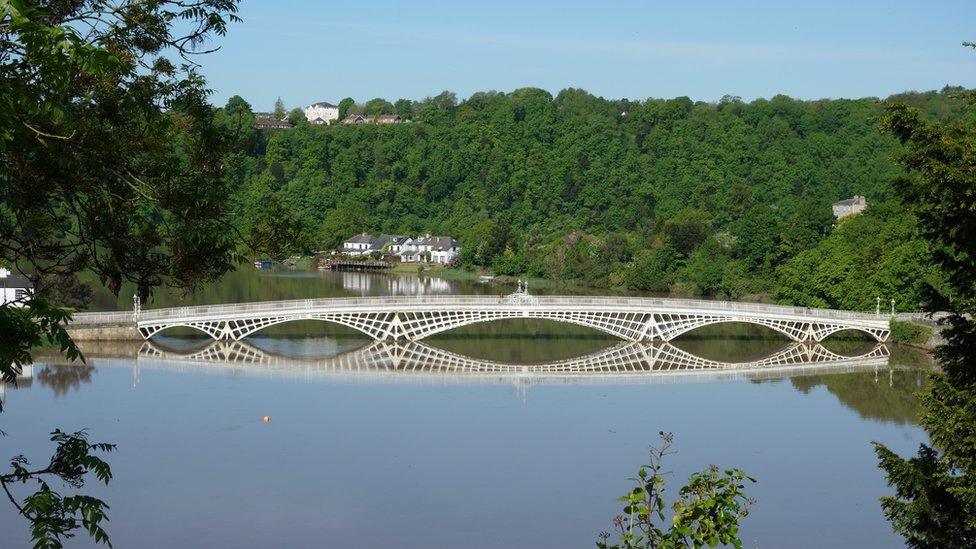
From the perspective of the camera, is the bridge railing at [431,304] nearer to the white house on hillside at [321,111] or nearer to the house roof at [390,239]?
the house roof at [390,239]

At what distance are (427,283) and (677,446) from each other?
45.0 m

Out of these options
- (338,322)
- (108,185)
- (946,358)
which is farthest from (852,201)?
(108,185)

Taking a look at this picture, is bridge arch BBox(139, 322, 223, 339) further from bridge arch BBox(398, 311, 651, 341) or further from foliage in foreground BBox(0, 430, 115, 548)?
foliage in foreground BBox(0, 430, 115, 548)

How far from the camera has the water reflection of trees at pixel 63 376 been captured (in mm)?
36875

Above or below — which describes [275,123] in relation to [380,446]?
above

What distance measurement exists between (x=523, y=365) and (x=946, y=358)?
2837 centimetres

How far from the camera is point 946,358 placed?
50.0ft

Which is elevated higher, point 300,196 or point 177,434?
point 300,196


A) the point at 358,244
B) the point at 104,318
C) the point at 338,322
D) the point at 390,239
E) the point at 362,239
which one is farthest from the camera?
the point at 390,239

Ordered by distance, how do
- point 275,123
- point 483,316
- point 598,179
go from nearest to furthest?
point 483,316 < point 598,179 < point 275,123

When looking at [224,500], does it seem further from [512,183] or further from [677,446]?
[512,183]

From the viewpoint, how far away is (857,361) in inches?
1756

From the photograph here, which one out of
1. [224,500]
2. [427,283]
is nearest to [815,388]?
[224,500]

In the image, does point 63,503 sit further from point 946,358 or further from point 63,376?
point 63,376
